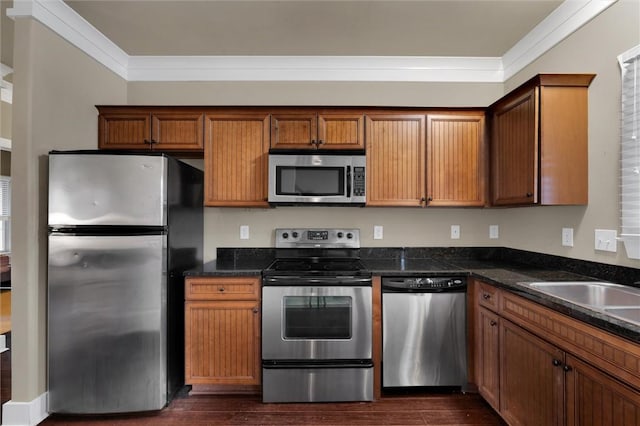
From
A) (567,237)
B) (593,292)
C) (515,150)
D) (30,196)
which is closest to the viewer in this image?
(593,292)

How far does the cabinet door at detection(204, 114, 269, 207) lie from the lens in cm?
264

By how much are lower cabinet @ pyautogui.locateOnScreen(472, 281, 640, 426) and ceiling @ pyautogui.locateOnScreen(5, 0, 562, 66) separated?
1922 mm

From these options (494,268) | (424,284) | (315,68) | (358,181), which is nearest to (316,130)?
(358,181)

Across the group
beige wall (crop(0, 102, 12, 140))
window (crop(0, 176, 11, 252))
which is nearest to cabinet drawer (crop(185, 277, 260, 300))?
window (crop(0, 176, 11, 252))

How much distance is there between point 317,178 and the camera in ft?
8.31

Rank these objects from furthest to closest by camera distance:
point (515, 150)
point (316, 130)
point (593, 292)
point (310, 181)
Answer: point (316, 130) < point (310, 181) < point (515, 150) < point (593, 292)

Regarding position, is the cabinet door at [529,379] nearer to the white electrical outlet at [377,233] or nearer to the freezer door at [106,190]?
the white electrical outlet at [377,233]

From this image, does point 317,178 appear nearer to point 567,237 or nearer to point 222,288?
point 222,288

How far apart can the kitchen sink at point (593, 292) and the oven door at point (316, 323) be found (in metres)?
1.09

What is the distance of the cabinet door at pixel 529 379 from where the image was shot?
1.47 meters

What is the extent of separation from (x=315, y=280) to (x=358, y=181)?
0.84 meters

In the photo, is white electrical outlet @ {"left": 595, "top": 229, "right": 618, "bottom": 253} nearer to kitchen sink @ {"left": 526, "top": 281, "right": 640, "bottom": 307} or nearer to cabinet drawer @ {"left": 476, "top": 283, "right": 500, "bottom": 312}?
kitchen sink @ {"left": 526, "top": 281, "right": 640, "bottom": 307}

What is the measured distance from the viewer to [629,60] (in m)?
1.73

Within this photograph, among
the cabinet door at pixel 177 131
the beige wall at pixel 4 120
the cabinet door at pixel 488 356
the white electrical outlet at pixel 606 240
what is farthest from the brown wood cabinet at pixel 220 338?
the beige wall at pixel 4 120
